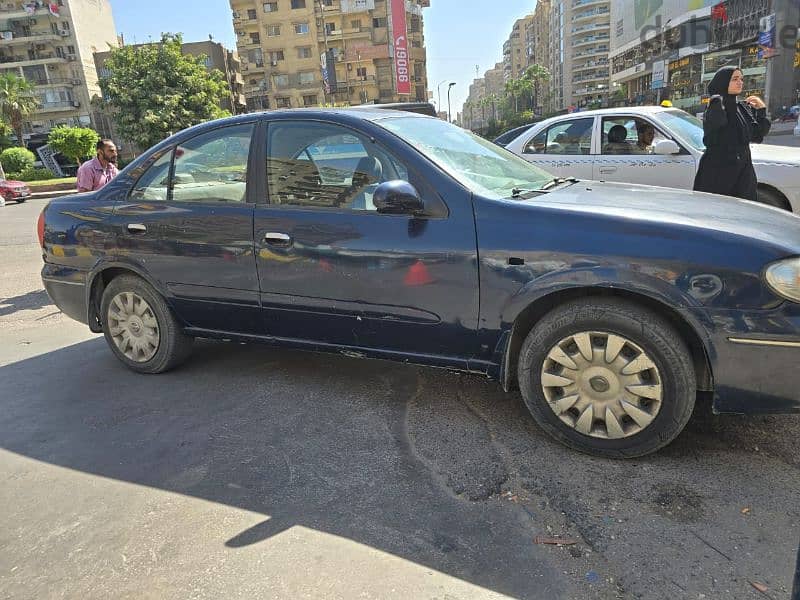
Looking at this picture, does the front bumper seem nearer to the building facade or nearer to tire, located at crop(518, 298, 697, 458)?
tire, located at crop(518, 298, 697, 458)

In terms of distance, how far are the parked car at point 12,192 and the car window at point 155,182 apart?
74.3 feet

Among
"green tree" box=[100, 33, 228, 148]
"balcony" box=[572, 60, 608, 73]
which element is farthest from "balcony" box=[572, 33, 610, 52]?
"green tree" box=[100, 33, 228, 148]

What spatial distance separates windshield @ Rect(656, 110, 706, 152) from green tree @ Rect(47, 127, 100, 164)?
33403mm

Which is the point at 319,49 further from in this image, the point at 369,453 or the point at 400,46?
the point at 369,453

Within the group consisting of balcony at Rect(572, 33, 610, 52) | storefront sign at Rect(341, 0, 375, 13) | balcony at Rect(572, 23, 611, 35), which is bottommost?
storefront sign at Rect(341, 0, 375, 13)

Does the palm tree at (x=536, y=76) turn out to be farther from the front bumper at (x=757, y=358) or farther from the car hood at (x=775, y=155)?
the front bumper at (x=757, y=358)

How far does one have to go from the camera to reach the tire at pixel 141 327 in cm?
391

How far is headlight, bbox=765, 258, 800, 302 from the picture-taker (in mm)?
2316

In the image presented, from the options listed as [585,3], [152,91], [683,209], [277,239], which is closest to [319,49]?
[152,91]

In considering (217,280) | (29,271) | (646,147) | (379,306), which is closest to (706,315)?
(379,306)

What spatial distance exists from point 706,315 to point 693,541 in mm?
896

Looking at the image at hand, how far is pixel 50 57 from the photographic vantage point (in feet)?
193

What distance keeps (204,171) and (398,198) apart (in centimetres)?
156

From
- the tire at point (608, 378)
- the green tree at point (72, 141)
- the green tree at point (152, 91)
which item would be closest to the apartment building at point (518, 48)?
the green tree at point (152, 91)
